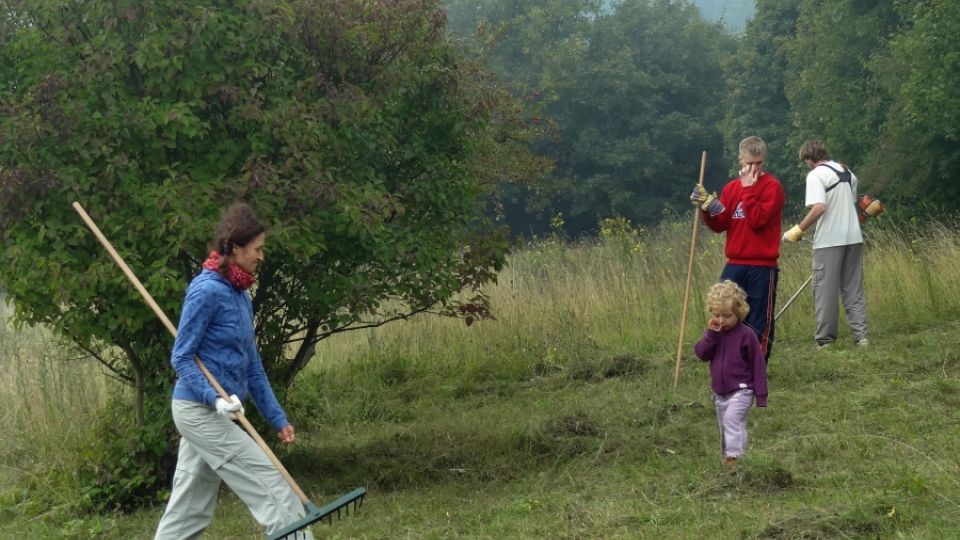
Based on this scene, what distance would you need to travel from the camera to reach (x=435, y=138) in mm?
8484

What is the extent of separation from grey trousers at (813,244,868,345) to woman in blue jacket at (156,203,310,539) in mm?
6793

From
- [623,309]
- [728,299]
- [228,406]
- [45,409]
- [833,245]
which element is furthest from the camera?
[623,309]

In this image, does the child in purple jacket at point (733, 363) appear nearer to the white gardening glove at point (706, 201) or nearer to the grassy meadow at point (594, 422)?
the grassy meadow at point (594, 422)

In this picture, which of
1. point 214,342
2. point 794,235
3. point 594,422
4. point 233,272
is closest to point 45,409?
point 594,422

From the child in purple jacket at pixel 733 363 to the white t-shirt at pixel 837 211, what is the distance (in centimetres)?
418

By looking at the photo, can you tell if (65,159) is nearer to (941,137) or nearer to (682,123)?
(941,137)

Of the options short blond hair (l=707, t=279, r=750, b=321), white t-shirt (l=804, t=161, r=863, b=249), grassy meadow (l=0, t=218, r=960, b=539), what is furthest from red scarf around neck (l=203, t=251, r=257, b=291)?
white t-shirt (l=804, t=161, r=863, b=249)

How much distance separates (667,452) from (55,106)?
13.9ft

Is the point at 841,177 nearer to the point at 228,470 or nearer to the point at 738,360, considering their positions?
the point at 738,360

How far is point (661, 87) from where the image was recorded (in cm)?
5169

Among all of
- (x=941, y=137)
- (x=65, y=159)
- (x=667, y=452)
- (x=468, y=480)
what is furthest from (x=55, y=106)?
(x=941, y=137)

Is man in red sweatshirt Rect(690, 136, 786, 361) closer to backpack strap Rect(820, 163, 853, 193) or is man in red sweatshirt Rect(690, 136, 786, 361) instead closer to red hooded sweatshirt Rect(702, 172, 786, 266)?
red hooded sweatshirt Rect(702, 172, 786, 266)

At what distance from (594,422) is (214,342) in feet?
13.1

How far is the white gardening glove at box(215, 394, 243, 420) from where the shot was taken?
5234 millimetres
